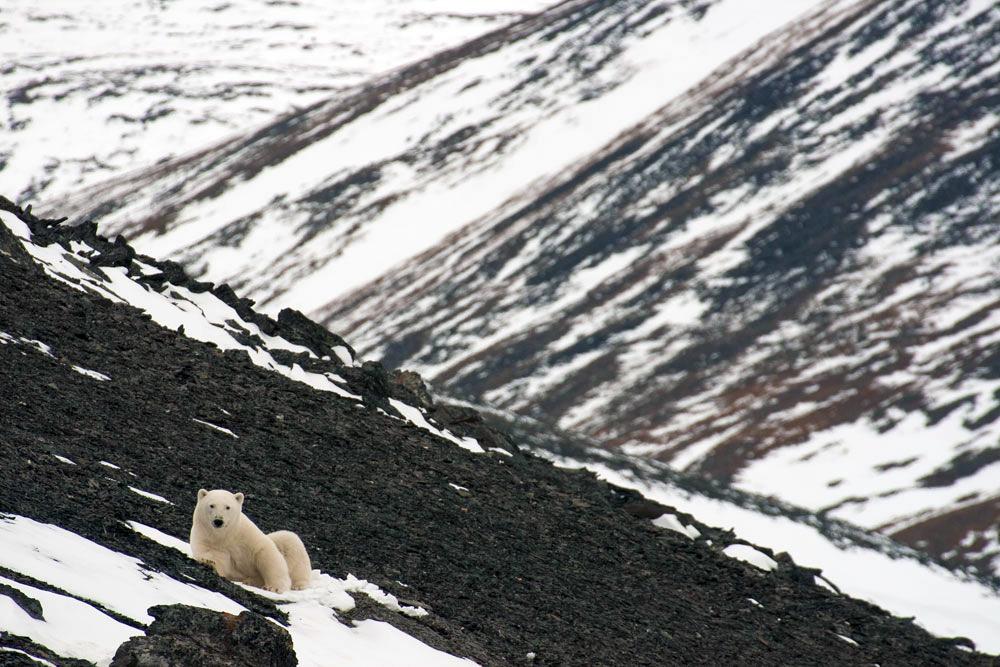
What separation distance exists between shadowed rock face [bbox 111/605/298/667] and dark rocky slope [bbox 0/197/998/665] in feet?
5.62

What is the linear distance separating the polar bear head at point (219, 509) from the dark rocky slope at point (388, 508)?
442 millimetres

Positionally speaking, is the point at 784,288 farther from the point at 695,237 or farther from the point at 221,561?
the point at 221,561

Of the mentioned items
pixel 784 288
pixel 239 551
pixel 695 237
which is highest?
pixel 695 237

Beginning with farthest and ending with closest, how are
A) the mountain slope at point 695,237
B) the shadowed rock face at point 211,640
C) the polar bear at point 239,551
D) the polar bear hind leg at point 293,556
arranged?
the mountain slope at point 695,237 → the polar bear hind leg at point 293,556 → the polar bear at point 239,551 → the shadowed rock face at point 211,640

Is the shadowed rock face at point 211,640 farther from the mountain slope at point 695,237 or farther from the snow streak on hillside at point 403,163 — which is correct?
the snow streak on hillside at point 403,163

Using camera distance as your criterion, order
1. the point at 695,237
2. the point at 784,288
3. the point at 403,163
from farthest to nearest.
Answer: the point at 403,163 < the point at 695,237 < the point at 784,288

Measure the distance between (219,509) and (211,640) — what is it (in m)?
2.50

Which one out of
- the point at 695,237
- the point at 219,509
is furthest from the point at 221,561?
the point at 695,237

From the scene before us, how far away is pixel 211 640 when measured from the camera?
773 cm

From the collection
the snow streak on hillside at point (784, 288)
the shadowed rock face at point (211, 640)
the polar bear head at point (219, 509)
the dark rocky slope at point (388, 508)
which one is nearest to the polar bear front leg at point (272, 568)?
the polar bear head at point (219, 509)

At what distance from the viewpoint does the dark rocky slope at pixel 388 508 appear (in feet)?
39.5

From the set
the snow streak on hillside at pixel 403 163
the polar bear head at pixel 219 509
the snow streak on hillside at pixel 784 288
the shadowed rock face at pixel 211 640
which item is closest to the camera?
the shadowed rock face at pixel 211 640

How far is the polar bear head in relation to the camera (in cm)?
1012

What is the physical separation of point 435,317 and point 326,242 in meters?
33.8
